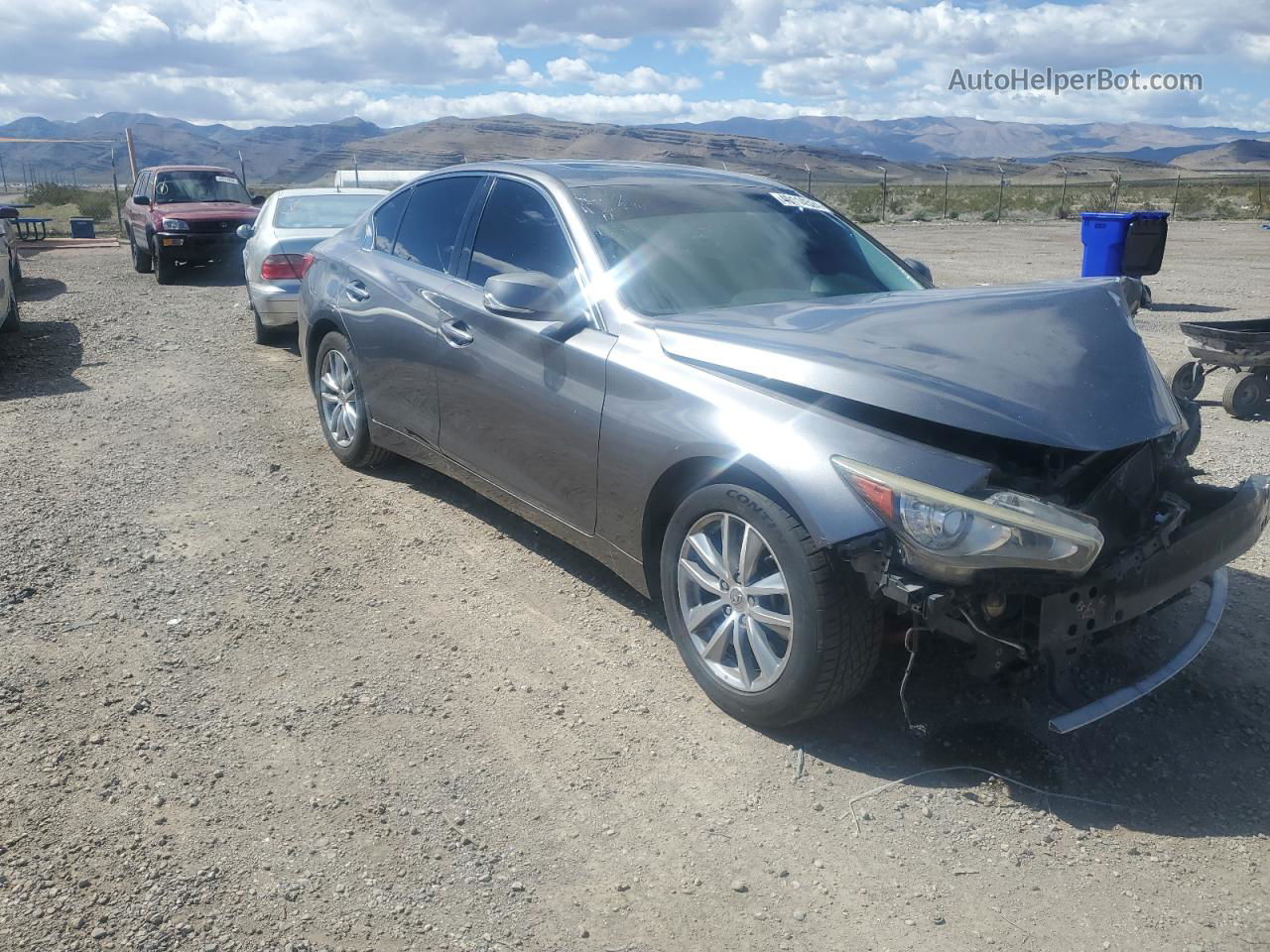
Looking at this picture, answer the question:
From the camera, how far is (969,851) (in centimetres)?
286

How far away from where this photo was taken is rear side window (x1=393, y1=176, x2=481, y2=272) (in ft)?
16.3

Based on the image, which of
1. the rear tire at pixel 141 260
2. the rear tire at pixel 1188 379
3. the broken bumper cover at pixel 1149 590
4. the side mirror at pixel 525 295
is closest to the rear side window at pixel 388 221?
the side mirror at pixel 525 295

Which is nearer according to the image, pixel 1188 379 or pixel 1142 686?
pixel 1142 686

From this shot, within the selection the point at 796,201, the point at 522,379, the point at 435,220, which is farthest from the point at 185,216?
the point at 522,379

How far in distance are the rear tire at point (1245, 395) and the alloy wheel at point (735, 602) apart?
19.0 feet

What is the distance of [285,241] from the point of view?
32.1ft

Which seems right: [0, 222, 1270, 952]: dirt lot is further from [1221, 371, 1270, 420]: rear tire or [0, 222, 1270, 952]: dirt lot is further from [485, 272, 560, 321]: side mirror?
[1221, 371, 1270, 420]: rear tire

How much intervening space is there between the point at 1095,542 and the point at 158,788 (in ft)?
9.08

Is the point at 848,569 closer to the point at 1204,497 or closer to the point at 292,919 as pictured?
the point at 1204,497

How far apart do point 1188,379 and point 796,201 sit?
425 cm

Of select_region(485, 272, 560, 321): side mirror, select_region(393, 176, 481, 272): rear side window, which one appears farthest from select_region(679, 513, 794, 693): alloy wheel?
select_region(393, 176, 481, 272): rear side window

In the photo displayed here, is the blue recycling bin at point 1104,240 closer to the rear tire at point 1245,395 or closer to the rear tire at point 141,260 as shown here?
the rear tire at point 1245,395

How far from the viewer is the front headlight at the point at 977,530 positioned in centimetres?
273

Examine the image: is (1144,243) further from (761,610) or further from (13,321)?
(13,321)
